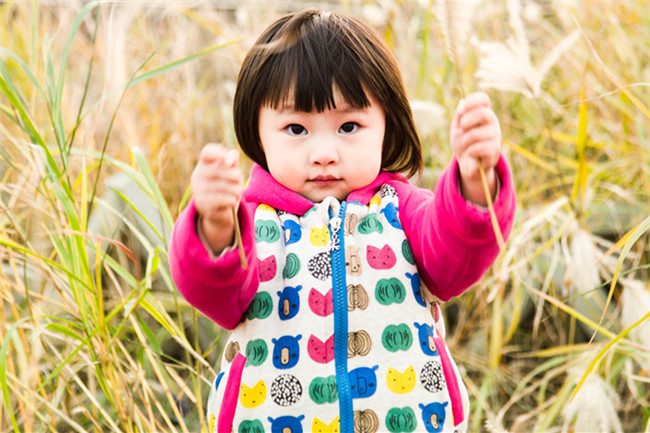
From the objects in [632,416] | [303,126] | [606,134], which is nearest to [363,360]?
[303,126]

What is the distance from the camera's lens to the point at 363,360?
998 millimetres

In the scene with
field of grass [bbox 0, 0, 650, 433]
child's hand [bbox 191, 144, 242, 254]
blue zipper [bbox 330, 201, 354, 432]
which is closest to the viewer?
child's hand [bbox 191, 144, 242, 254]

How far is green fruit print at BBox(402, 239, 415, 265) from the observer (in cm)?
104

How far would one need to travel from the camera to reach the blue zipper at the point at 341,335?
0.98m

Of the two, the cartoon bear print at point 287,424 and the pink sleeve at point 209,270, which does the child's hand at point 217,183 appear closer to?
the pink sleeve at point 209,270

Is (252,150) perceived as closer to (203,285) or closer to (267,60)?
(267,60)

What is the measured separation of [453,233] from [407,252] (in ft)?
0.35

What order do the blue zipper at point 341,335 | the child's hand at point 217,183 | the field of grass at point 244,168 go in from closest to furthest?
the child's hand at point 217,183
the blue zipper at point 341,335
the field of grass at point 244,168

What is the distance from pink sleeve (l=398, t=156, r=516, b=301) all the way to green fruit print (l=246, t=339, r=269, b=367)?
25 centimetres

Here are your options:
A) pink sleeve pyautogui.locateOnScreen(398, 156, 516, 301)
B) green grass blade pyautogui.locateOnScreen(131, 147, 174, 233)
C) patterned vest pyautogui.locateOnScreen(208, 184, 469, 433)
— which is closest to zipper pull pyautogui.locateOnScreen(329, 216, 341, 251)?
patterned vest pyautogui.locateOnScreen(208, 184, 469, 433)

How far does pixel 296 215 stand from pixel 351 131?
0.15 metres

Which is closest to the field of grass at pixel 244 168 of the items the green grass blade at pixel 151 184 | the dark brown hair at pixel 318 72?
the green grass blade at pixel 151 184

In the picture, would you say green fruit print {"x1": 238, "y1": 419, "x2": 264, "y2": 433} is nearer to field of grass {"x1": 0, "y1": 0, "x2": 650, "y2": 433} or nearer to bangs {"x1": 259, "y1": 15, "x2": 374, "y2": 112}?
field of grass {"x1": 0, "y1": 0, "x2": 650, "y2": 433}

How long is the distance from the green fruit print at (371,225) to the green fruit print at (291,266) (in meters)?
0.10
